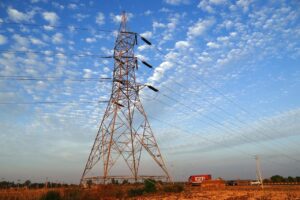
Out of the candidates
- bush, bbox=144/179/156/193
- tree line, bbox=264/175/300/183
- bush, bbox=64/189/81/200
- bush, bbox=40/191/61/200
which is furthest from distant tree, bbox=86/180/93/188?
tree line, bbox=264/175/300/183

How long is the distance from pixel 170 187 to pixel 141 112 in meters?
11.0

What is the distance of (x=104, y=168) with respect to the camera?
27141 millimetres

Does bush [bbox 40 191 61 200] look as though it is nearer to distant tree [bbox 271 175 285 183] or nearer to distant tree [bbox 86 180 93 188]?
distant tree [bbox 86 180 93 188]

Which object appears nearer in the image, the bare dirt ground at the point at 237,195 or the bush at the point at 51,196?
the bush at the point at 51,196

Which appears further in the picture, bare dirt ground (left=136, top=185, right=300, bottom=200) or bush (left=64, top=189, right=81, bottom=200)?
bare dirt ground (left=136, top=185, right=300, bottom=200)

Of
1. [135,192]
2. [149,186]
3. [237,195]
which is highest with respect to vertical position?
[149,186]

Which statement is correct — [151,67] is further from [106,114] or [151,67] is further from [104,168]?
[104,168]

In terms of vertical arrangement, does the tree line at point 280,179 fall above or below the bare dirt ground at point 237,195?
above

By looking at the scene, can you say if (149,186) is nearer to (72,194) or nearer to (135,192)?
(135,192)

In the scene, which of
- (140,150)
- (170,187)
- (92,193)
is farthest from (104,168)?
(170,187)

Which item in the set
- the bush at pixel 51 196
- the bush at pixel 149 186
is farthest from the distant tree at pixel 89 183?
the bush at pixel 149 186

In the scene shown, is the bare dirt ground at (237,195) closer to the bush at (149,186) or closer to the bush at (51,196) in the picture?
the bush at (149,186)

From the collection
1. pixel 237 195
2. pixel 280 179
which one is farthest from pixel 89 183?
pixel 280 179

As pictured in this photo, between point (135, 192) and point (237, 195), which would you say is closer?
point (135, 192)
